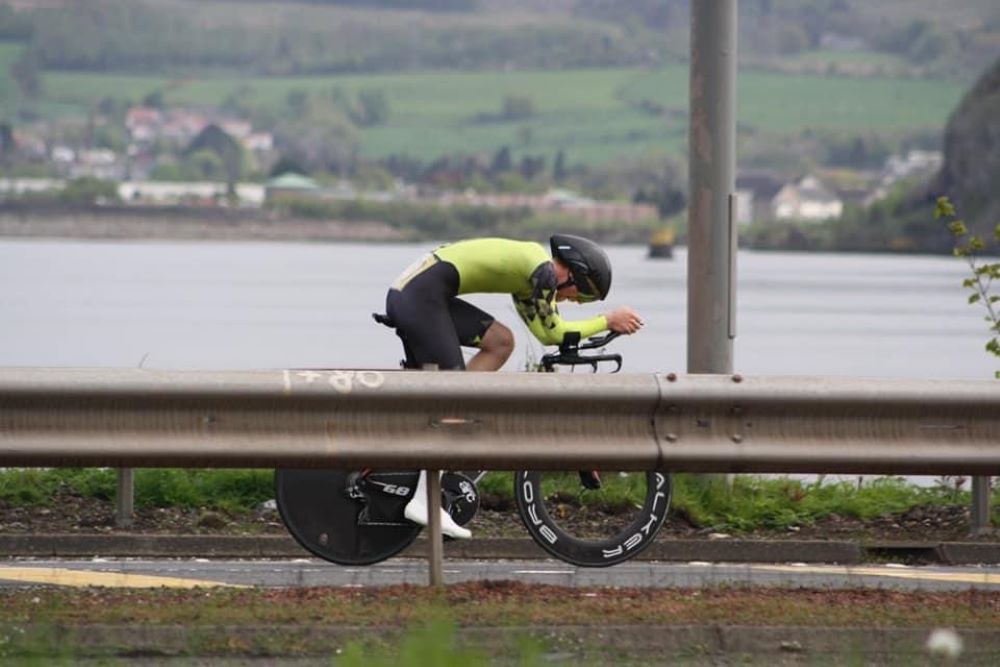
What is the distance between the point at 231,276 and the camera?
125000 millimetres

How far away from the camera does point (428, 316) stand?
9.55 meters

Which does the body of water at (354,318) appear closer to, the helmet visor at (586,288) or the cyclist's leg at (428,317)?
the cyclist's leg at (428,317)

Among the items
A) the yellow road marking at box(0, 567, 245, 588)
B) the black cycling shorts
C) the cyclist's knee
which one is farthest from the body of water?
the cyclist's knee

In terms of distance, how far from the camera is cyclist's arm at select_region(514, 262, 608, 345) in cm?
941

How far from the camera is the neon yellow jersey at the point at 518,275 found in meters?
9.41

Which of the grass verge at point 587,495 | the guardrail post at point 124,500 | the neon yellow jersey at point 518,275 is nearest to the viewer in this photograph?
the neon yellow jersey at point 518,275

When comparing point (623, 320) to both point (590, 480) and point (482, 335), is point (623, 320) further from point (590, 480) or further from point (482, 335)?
point (590, 480)

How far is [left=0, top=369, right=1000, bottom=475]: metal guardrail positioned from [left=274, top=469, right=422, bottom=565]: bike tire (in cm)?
69

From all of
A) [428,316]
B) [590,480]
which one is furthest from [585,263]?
[590,480]

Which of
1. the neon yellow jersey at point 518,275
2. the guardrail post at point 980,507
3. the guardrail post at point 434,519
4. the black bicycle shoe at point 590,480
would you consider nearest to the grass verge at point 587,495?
the guardrail post at point 980,507

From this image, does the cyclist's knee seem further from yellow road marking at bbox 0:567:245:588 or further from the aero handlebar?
yellow road marking at bbox 0:567:245:588

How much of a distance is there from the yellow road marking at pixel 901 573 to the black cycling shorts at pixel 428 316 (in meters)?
2.20

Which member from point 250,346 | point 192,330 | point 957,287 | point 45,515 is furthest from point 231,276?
point 45,515

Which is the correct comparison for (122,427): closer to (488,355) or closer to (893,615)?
(488,355)
